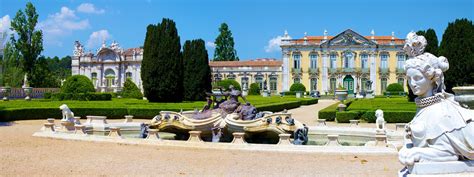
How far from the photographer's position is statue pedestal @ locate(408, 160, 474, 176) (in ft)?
10.5

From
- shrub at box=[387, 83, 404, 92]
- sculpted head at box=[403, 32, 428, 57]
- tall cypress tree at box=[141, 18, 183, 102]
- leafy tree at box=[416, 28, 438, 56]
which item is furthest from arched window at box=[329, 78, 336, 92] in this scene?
sculpted head at box=[403, 32, 428, 57]

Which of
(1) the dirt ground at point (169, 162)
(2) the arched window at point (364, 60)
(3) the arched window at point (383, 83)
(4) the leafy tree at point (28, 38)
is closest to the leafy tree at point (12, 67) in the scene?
(4) the leafy tree at point (28, 38)

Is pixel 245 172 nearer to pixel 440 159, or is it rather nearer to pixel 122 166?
pixel 122 166

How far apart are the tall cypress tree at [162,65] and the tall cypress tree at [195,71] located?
372 cm

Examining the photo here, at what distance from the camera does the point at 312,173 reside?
6.73 metres

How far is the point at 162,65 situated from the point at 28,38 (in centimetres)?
2205

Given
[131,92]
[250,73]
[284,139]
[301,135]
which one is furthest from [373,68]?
[284,139]

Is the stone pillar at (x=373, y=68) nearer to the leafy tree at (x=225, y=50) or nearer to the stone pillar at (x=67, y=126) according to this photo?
the leafy tree at (x=225, y=50)

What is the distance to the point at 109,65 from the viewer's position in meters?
61.8

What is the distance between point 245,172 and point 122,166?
1.89 m

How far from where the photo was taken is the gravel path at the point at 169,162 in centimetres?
680

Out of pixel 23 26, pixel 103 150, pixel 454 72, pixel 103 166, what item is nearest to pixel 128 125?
pixel 103 150

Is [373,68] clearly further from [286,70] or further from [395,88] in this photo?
[286,70]

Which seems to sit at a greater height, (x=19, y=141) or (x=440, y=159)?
(x=440, y=159)
